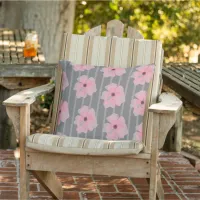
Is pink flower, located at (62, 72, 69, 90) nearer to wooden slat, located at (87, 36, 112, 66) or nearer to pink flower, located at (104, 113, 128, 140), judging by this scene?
wooden slat, located at (87, 36, 112, 66)

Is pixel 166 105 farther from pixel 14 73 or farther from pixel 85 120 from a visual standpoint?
pixel 14 73

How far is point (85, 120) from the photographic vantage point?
3.89 m

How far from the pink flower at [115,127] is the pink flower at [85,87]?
20cm

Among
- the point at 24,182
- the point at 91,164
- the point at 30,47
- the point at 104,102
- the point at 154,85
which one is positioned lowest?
the point at 24,182

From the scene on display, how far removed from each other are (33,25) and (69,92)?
10.3ft

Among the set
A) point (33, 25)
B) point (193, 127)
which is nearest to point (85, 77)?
point (33, 25)

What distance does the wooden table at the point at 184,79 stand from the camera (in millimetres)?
4819

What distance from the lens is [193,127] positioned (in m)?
7.70

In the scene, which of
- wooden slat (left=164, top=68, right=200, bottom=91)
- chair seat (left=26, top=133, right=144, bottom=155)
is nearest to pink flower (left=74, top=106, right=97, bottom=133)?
chair seat (left=26, top=133, right=144, bottom=155)

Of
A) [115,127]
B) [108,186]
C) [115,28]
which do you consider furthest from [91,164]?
[115,28]

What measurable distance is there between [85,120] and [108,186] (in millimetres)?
580

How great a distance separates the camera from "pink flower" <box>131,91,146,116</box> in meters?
3.86

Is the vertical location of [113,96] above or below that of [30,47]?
below

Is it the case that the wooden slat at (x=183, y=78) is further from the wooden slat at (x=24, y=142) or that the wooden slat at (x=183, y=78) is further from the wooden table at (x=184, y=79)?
the wooden slat at (x=24, y=142)
